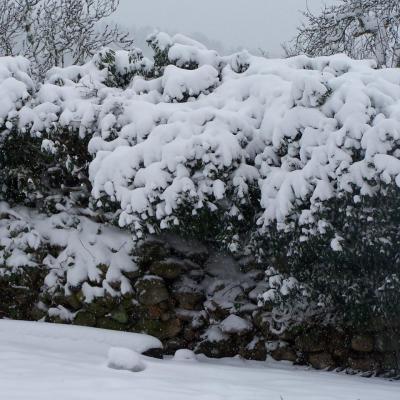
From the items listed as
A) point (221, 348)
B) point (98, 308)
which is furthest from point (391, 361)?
point (98, 308)

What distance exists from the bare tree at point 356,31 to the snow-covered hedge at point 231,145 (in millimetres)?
5707

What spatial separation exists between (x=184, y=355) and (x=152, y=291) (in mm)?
763

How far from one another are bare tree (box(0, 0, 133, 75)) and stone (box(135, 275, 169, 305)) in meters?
8.90

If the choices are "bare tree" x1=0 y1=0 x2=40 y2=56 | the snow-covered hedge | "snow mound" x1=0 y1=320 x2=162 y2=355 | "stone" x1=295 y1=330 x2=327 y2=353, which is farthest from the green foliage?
"bare tree" x1=0 y1=0 x2=40 y2=56

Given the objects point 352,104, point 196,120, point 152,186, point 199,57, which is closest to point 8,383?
point 152,186

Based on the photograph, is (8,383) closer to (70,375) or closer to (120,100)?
(70,375)

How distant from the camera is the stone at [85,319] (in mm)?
5938

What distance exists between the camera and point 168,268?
5812 millimetres

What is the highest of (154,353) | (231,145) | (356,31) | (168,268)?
(356,31)

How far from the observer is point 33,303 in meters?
6.25

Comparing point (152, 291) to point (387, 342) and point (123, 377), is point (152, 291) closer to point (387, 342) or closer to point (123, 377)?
point (123, 377)

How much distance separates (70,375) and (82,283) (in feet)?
8.14

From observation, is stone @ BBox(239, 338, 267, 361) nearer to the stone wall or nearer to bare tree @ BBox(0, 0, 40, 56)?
the stone wall


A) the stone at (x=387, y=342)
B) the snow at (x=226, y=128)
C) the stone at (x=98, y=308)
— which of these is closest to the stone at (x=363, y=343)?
the stone at (x=387, y=342)
